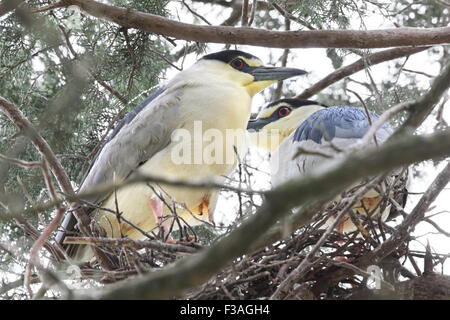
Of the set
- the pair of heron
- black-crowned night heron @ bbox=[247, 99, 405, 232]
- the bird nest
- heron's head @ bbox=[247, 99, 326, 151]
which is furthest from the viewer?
heron's head @ bbox=[247, 99, 326, 151]

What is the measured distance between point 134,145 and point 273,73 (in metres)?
0.86

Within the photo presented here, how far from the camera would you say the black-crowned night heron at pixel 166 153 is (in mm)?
3537

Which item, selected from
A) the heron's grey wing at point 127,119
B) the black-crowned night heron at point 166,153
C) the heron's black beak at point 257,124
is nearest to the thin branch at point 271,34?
the black-crowned night heron at point 166,153

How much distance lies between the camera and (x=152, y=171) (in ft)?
11.5

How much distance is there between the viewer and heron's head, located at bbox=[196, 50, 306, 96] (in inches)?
154

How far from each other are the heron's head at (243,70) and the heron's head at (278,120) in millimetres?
367

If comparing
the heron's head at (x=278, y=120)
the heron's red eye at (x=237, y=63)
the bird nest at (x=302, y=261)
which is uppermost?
the heron's red eye at (x=237, y=63)

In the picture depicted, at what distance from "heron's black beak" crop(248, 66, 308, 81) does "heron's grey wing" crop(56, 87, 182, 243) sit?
0.51 meters

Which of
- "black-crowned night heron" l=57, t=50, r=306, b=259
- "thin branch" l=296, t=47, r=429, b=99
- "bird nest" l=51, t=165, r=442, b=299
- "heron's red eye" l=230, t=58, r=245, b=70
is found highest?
"thin branch" l=296, t=47, r=429, b=99

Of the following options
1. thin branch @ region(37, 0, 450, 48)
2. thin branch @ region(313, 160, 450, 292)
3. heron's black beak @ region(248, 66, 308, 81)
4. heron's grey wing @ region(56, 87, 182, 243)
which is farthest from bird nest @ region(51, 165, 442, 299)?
heron's black beak @ region(248, 66, 308, 81)

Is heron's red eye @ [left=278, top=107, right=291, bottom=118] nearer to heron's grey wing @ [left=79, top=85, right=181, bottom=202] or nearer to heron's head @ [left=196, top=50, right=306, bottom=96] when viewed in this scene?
heron's head @ [left=196, top=50, right=306, bottom=96]

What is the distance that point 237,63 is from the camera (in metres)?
3.98

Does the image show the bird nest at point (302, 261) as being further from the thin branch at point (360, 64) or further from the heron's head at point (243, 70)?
the thin branch at point (360, 64)

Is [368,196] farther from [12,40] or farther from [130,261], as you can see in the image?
[12,40]
